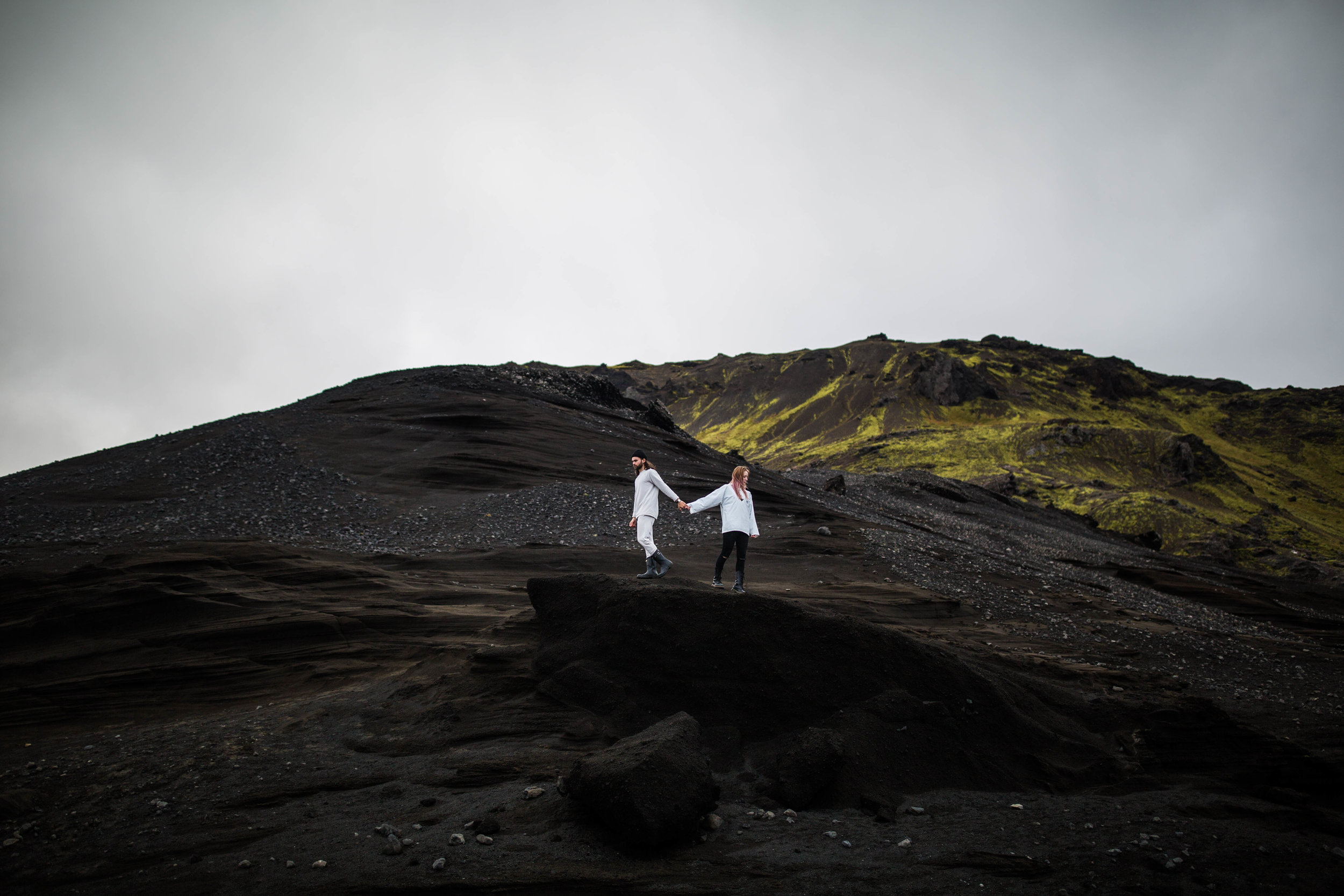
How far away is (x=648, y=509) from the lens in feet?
31.7

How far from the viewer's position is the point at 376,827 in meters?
4.81

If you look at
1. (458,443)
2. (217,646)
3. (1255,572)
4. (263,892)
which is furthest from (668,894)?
(1255,572)

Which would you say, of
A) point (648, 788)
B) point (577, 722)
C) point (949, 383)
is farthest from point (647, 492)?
point (949, 383)

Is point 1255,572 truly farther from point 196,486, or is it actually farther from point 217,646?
point 196,486

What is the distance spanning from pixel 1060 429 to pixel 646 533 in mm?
59491

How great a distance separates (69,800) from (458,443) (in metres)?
15.9

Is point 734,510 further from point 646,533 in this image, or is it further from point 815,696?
point 815,696

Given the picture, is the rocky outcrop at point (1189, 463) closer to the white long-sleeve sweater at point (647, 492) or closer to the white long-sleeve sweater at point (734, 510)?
the white long-sleeve sweater at point (734, 510)

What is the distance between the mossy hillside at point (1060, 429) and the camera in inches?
1820

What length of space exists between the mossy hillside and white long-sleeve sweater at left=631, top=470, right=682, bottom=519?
127 ft

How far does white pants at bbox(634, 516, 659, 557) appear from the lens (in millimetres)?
9344

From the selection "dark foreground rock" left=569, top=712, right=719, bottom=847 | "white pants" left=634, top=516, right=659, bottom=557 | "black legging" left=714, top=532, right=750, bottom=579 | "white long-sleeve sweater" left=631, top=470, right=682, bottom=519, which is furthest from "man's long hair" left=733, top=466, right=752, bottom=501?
"dark foreground rock" left=569, top=712, right=719, bottom=847

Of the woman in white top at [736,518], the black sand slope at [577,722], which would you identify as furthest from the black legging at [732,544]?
the black sand slope at [577,722]

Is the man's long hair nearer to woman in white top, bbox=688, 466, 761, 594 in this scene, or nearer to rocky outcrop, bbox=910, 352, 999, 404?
woman in white top, bbox=688, 466, 761, 594
